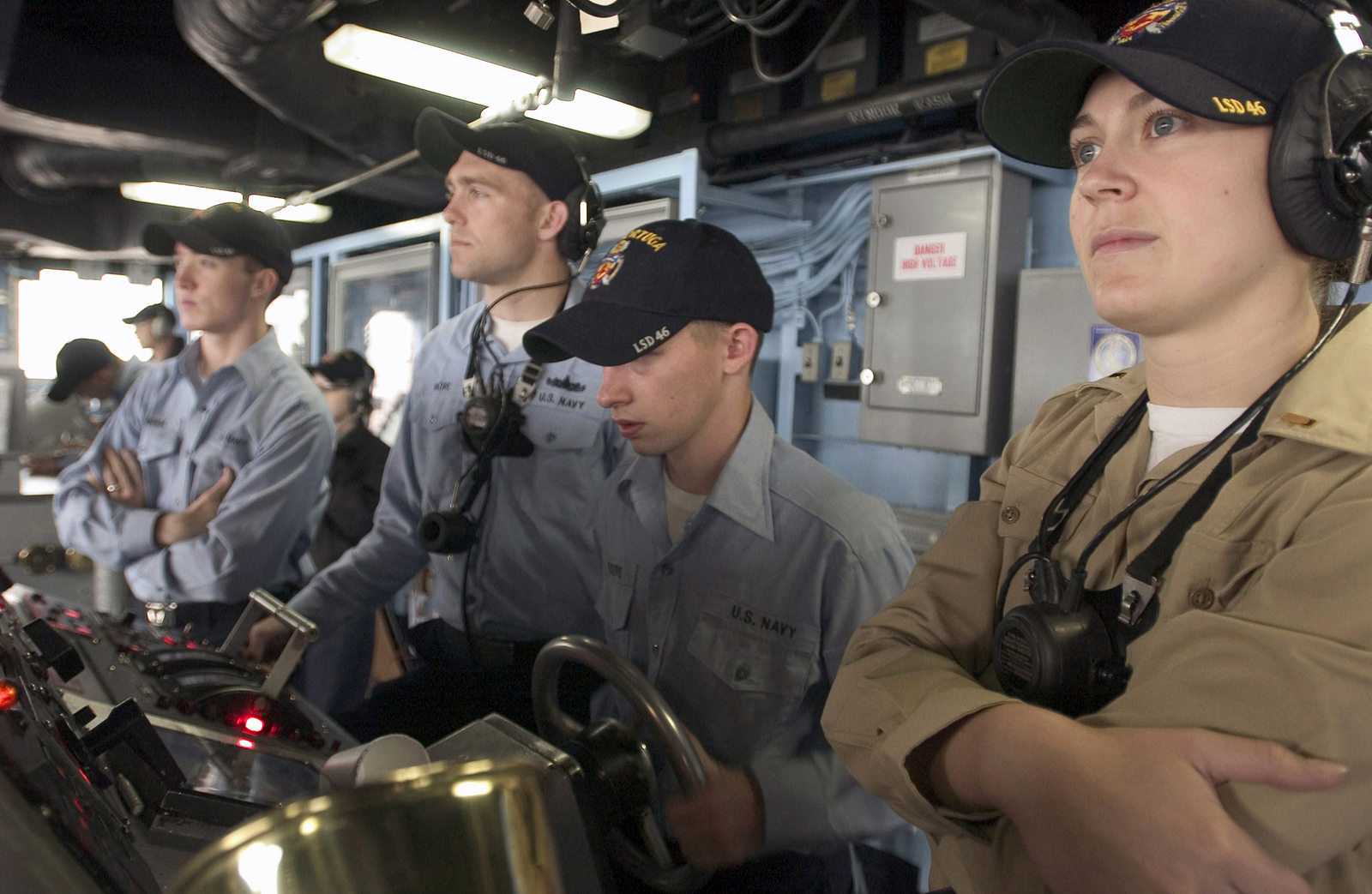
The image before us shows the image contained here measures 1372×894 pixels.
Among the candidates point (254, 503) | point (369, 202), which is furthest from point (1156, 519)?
point (369, 202)

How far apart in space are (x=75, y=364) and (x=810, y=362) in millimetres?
3653

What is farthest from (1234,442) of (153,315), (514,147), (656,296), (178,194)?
(178,194)

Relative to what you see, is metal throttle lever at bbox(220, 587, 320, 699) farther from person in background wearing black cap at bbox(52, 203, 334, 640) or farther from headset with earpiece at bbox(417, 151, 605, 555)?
person in background wearing black cap at bbox(52, 203, 334, 640)

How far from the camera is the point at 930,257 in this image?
10.5ft

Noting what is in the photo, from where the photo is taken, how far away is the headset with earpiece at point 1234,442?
793 millimetres

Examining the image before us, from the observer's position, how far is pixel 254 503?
2.46 metres

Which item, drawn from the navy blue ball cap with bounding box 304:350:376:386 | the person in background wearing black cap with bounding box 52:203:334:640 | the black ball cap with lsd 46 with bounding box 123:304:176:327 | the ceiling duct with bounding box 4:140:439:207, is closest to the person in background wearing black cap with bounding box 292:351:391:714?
the navy blue ball cap with bounding box 304:350:376:386

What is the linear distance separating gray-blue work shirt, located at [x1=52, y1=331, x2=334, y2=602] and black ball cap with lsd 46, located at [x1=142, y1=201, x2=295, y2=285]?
0.28 metres

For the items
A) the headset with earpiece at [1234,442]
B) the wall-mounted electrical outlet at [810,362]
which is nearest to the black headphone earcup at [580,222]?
the headset with earpiece at [1234,442]

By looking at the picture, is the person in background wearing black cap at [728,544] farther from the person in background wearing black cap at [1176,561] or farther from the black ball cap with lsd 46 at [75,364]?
the black ball cap with lsd 46 at [75,364]

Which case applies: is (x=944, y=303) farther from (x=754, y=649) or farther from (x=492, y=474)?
(x=754, y=649)

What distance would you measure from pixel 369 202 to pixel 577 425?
5745 mm

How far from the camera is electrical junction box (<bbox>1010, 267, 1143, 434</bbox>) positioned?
2.70 m

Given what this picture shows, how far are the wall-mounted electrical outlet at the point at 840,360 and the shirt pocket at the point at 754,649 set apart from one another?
245 cm
